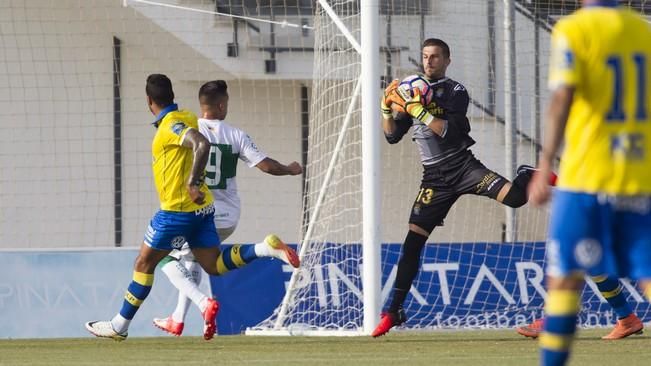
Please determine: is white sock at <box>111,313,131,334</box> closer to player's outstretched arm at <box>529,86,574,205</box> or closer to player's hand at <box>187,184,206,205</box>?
player's hand at <box>187,184,206,205</box>

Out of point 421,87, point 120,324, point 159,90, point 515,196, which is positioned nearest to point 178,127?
point 159,90

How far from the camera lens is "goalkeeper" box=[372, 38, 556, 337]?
398 inches

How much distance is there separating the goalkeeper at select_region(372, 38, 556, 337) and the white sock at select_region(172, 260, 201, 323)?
1457mm

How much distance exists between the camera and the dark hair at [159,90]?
30.9 feet

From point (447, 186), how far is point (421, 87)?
0.77 metres

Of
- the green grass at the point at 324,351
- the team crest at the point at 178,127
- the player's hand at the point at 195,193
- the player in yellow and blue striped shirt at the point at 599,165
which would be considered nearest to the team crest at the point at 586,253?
the player in yellow and blue striped shirt at the point at 599,165

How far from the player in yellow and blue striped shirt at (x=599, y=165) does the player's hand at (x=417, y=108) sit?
4646 mm

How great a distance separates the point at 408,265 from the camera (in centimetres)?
1030

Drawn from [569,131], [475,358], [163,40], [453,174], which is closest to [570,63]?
[569,131]

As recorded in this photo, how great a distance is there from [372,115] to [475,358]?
2.89m

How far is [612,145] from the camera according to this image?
5348 millimetres

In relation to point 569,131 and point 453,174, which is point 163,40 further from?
point 569,131

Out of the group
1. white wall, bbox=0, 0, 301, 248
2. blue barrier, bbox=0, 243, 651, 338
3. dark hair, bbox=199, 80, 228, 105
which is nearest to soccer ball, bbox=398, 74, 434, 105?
dark hair, bbox=199, 80, 228, 105

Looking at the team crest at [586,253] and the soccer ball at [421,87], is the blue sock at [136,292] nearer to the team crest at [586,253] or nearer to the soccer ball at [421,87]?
the soccer ball at [421,87]
